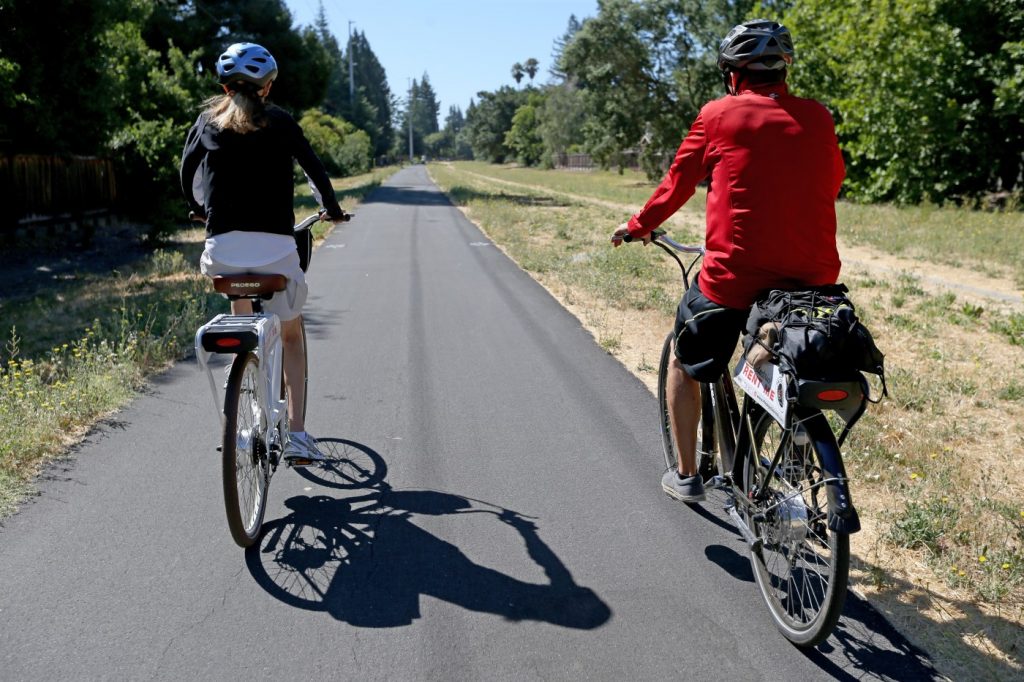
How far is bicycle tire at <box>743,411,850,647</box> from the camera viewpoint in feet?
9.20

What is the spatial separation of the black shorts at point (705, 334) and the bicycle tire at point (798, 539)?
286 mm

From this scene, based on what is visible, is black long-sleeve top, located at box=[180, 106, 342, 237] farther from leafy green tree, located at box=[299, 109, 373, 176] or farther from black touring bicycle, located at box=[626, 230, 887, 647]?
leafy green tree, located at box=[299, 109, 373, 176]

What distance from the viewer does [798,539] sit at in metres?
3.07

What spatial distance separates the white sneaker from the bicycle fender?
249 cm

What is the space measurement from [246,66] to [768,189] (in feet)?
7.55

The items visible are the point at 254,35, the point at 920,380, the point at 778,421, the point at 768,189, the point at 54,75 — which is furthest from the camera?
the point at 254,35

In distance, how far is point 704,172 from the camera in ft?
11.2

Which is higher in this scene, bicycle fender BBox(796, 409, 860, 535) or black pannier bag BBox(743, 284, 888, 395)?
black pannier bag BBox(743, 284, 888, 395)

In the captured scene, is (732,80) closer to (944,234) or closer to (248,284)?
(248,284)

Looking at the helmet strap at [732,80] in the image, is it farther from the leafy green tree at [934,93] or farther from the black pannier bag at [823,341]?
the leafy green tree at [934,93]

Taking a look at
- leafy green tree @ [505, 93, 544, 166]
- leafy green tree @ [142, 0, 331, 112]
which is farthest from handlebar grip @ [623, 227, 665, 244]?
leafy green tree @ [505, 93, 544, 166]

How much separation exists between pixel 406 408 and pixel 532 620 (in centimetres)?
288

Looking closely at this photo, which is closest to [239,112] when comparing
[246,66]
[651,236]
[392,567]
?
[246,66]

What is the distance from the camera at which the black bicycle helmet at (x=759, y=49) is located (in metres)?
3.28
